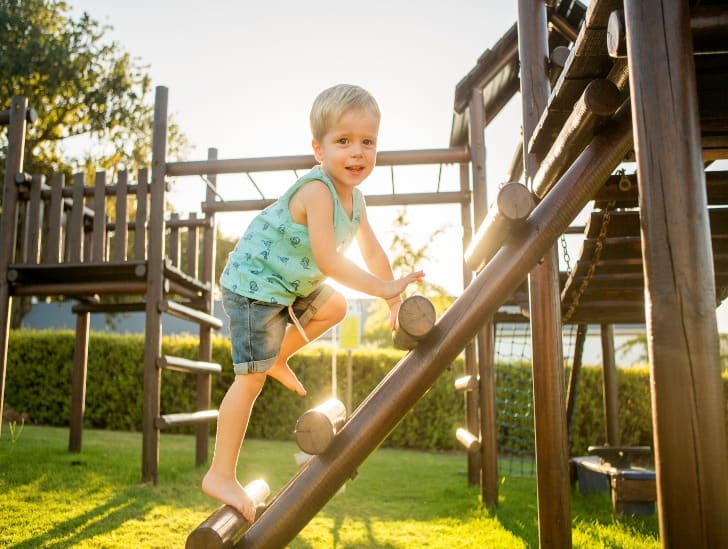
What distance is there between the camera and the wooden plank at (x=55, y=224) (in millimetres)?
5002

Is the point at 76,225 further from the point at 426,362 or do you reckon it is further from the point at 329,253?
the point at 426,362

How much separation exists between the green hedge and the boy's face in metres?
7.25

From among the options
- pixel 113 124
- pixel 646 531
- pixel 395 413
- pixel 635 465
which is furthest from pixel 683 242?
pixel 113 124

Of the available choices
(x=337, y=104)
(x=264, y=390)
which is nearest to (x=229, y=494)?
(x=337, y=104)

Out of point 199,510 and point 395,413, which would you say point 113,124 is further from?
point 395,413

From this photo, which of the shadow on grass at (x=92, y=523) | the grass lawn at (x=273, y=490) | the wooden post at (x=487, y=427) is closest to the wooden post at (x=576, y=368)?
the grass lawn at (x=273, y=490)

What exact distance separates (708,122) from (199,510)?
3571 mm

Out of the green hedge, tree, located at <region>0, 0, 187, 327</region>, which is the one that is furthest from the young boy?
tree, located at <region>0, 0, 187, 327</region>

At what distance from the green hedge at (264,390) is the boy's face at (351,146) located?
7.25 m

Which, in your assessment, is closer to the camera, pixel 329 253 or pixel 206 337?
pixel 329 253

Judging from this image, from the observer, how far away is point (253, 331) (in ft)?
7.22

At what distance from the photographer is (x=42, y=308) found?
106 ft

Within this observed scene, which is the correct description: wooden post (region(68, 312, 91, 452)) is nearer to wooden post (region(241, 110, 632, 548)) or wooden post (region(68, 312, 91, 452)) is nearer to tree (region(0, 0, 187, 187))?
wooden post (region(241, 110, 632, 548))

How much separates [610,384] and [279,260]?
4.15m
